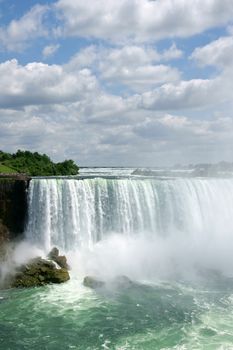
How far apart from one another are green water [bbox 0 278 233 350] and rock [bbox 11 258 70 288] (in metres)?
0.56

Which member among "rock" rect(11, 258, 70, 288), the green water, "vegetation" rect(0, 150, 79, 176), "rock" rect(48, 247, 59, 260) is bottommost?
the green water

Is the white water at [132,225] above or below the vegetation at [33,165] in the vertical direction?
below

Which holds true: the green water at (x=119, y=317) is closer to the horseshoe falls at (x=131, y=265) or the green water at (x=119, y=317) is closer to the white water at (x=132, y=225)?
the horseshoe falls at (x=131, y=265)

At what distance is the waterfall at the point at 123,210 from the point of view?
24422mm

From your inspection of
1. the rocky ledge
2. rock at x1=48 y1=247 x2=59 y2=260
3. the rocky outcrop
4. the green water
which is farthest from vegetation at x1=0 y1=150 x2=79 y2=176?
the green water

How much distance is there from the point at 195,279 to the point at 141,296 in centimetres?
407

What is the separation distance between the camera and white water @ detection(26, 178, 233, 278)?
24.1 meters

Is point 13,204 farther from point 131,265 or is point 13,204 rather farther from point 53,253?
point 131,265

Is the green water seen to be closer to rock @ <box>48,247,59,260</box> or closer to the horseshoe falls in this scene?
the horseshoe falls

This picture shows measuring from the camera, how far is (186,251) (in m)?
25.8

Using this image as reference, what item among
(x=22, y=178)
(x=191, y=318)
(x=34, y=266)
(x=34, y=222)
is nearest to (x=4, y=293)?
(x=34, y=266)

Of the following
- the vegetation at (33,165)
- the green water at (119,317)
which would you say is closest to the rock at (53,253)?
the green water at (119,317)

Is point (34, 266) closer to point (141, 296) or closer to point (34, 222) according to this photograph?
point (34, 222)

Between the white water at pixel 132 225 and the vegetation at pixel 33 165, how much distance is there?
1832 centimetres
